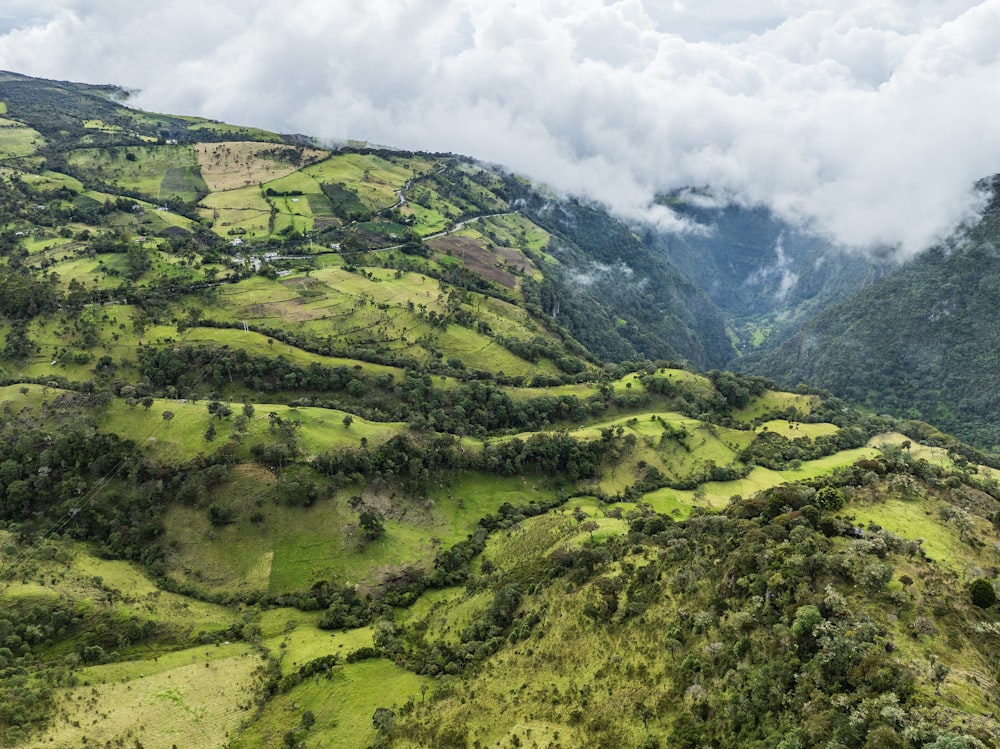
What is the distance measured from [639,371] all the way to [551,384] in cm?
3156

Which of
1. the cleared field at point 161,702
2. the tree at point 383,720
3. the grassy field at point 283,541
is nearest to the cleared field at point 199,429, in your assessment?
the grassy field at point 283,541

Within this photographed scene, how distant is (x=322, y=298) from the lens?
16425cm

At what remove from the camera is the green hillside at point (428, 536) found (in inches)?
1962

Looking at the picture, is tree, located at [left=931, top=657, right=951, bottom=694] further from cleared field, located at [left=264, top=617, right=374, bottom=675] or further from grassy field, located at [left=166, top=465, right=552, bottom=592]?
grassy field, located at [left=166, top=465, right=552, bottom=592]

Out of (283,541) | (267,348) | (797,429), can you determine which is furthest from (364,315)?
(797,429)

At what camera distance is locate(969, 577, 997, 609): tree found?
47.8 metres

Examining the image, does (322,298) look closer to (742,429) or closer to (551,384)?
(551,384)

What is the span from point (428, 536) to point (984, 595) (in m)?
77.8

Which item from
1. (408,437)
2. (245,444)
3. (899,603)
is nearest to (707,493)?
(408,437)

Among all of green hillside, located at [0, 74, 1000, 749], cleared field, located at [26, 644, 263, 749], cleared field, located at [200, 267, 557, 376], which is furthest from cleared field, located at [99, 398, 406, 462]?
cleared field, located at [200, 267, 557, 376]

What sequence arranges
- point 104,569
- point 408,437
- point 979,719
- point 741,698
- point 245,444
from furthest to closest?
point 408,437 < point 245,444 < point 104,569 < point 741,698 < point 979,719

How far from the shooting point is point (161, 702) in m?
66.1

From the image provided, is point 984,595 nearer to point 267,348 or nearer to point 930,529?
point 930,529

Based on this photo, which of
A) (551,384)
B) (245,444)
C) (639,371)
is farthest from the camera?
(639,371)
